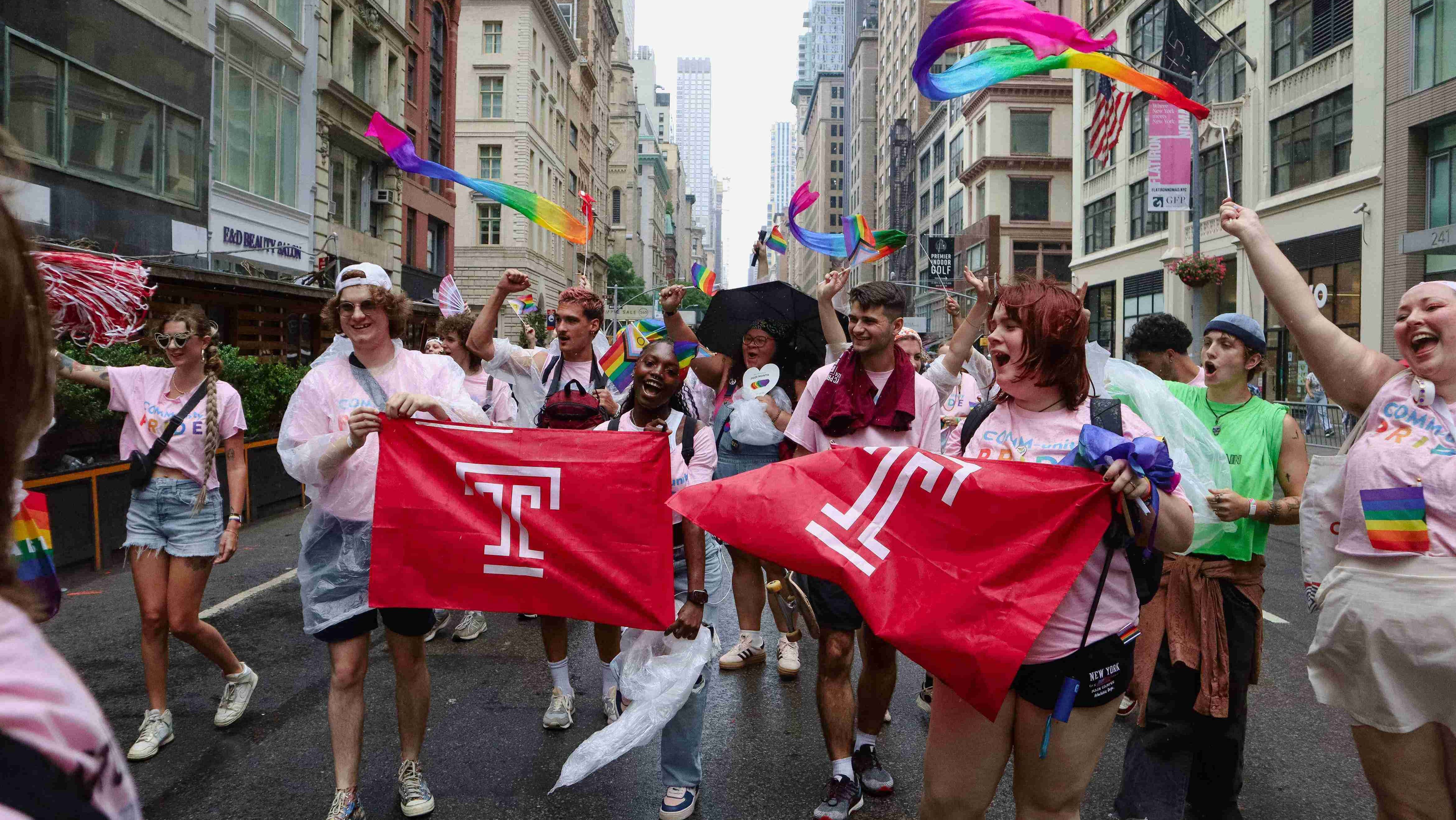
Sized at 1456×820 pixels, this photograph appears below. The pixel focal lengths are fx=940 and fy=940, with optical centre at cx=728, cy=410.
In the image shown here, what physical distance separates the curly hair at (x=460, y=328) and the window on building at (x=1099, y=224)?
114 ft

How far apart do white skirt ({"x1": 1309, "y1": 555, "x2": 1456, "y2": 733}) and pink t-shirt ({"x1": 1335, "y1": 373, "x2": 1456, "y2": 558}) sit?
5cm

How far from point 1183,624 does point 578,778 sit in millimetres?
2356

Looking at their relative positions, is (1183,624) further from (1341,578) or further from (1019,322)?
(1019,322)

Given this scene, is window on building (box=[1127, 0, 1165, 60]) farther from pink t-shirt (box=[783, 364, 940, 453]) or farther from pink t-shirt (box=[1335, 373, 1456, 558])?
pink t-shirt (box=[1335, 373, 1456, 558])

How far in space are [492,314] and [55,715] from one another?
4.36 metres

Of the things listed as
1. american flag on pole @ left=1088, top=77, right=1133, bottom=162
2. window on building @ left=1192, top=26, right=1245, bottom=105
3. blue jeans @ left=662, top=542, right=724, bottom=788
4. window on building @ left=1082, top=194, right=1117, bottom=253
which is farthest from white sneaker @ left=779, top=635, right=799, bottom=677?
window on building @ left=1082, top=194, right=1117, bottom=253

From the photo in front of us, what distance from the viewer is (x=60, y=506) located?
8086 millimetres

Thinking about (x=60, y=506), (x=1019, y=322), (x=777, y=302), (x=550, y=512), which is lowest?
(x=60, y=506)

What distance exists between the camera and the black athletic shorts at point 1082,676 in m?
2.56

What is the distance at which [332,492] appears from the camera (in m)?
3.78

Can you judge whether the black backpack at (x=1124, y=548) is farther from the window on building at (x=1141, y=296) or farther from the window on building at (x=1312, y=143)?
the window on building at (x=1141, y=296)

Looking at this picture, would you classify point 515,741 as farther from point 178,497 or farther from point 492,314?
point 492,314

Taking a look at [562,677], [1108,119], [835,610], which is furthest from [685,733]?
[1108,119]

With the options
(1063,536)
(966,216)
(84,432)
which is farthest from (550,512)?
(966,216)
